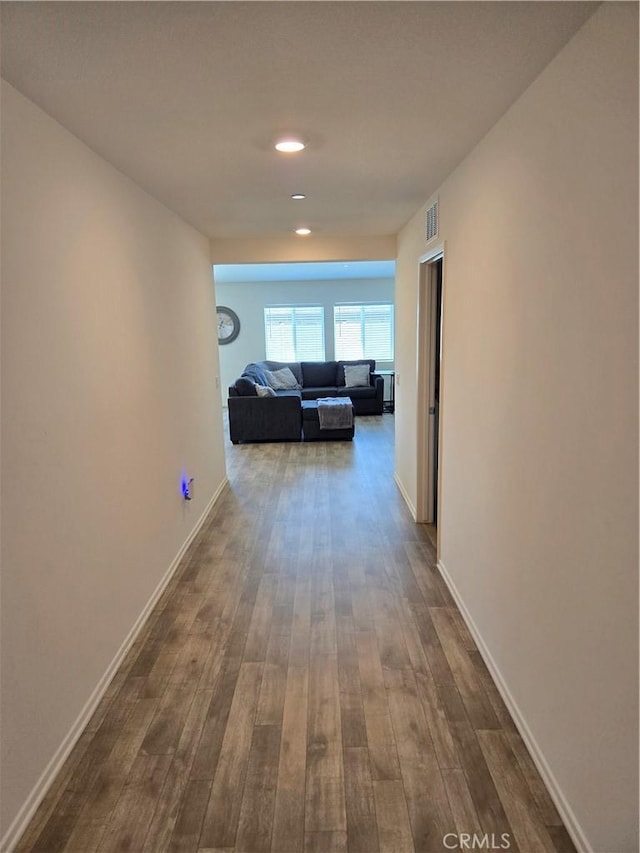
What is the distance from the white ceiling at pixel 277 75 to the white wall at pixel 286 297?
7100 mm

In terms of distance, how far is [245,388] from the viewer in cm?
683

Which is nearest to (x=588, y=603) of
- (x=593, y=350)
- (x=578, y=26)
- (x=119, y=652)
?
(x=593, y=350)

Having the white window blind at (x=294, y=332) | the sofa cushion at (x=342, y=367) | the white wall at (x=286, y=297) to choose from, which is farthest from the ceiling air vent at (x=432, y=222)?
the white window blind at (x=294, y=332)

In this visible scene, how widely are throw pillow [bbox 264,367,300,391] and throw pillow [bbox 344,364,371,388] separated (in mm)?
914

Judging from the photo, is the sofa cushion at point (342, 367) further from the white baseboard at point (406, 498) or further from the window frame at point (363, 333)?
the white baseboard at point (406, 498)

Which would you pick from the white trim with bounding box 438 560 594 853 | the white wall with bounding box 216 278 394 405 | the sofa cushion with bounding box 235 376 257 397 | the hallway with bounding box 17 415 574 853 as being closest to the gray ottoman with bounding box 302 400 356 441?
the sofa cushion with bounding box 235 376 257 397

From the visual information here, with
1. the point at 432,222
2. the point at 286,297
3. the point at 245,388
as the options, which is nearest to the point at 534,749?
the point at 432,222

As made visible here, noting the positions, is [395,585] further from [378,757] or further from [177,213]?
[177,213]

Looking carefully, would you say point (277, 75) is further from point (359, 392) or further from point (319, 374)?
point (319, 374)

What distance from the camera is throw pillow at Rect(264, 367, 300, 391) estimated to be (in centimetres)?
841

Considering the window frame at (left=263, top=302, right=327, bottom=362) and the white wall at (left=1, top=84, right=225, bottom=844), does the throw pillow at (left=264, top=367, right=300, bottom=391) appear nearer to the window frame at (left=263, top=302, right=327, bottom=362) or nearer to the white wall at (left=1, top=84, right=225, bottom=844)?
the window frame at (left=263, top=302, right=327, bottom=362)

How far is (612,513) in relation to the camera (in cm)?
125

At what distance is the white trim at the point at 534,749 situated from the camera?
4.78 feet

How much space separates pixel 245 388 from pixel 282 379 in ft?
6.19
